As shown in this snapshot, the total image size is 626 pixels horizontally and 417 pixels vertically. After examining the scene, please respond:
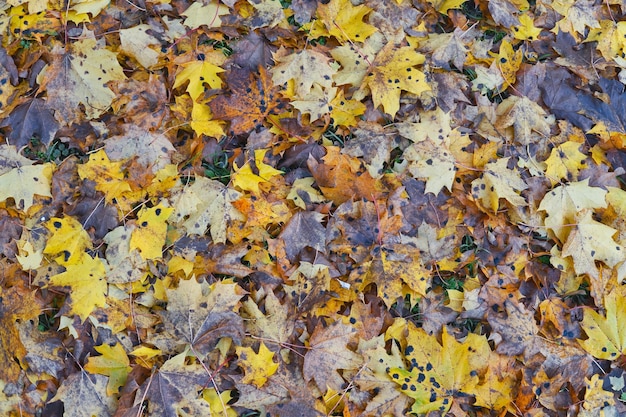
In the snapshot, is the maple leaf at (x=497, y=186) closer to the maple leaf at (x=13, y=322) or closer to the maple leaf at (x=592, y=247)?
the maple leaf at (x=592, y=247)

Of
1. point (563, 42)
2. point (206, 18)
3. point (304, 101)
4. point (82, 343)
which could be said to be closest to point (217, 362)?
point (82, 343)

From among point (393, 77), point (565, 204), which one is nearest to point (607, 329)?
point (565, 204)

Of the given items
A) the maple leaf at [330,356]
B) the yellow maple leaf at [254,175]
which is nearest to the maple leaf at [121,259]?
the yellow maple leaf at [254,175]

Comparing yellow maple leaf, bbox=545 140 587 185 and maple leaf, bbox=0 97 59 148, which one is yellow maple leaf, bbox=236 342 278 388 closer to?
maple leaf, bbox=0 97 59 148

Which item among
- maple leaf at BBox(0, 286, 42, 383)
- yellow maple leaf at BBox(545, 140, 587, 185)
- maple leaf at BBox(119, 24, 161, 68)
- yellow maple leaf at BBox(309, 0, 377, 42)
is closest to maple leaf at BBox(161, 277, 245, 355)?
maple leaf at BBox(0, 286, 42, 383)

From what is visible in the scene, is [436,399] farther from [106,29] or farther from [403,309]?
[106,29]

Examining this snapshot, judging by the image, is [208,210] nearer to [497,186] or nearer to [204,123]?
[204,123]
